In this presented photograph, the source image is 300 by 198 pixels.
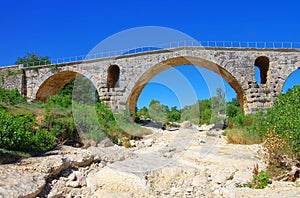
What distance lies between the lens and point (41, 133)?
600cm

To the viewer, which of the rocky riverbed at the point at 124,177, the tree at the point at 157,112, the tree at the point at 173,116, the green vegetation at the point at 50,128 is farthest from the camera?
the tree at the point at 173,116

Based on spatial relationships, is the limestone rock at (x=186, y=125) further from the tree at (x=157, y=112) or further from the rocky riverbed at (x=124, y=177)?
the rocky riverbed at (x=124, y=177)

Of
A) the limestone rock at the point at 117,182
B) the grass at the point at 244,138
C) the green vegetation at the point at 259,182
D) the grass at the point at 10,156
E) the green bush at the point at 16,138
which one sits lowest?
the green vegetation at the point at 259,182

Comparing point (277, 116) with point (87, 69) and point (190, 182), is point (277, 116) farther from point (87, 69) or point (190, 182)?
point (87, 69)

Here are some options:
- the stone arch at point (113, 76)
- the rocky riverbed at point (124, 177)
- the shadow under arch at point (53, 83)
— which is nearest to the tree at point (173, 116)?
the stone arch at point (113, 76)

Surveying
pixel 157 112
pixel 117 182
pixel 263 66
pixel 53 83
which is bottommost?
pixel 117 182

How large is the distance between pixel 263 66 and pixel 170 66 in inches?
223

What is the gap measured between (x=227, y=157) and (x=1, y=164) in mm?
4768

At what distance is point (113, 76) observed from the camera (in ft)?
58.6

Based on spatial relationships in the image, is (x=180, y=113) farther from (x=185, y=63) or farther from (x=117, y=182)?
(x=117, y=182)

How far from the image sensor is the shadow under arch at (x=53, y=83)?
61.8ft

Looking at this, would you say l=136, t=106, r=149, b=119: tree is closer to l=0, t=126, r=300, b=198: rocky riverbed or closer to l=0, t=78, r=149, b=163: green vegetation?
l=0, t=78, r=149, b=163: green vegetation

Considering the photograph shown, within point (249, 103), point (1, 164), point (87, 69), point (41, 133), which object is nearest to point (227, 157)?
point (41, 133)

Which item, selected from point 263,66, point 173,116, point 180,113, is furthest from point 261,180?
point 173,116
